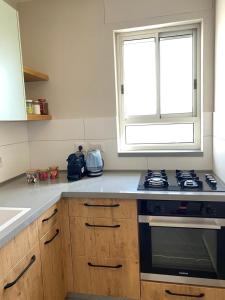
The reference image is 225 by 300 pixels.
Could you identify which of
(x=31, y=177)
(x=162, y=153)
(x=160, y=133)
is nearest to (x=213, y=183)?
(x=162, y=153)

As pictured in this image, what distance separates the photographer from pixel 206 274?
156 centimetres

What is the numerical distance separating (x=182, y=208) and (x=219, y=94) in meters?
0.87

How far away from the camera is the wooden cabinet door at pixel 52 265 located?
1.47 metres

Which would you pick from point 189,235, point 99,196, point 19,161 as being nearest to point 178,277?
point 189,235

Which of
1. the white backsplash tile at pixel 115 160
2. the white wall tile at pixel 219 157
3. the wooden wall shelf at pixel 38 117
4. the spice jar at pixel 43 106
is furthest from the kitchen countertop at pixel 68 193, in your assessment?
the spice jar at pixel 43 106

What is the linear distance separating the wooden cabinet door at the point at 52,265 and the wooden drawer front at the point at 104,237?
116 millimetres

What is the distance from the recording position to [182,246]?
1.61 metres

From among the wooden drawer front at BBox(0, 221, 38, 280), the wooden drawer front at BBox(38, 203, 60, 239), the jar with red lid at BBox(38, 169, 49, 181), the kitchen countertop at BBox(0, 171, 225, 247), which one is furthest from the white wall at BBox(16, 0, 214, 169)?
the wooden drawer front at BBox(0, 221, 38, 280)

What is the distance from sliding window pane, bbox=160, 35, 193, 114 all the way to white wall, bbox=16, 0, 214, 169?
20 centimetres

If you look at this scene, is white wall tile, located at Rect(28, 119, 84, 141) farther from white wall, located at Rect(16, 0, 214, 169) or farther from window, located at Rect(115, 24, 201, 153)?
window, located at Rect(115, 24, 201, 153)

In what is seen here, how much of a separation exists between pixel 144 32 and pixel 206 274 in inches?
75.8

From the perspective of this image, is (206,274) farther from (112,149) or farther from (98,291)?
(112,149)

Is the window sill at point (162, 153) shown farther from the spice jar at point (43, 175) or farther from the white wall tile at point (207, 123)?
the spice jar at point (43, 175)

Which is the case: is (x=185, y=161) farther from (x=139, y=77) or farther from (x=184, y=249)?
(x=139, y=77)
